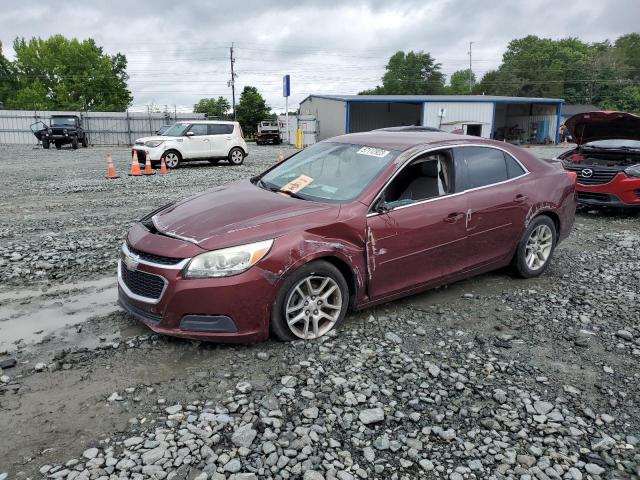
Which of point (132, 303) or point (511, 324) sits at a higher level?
point (132, 303)

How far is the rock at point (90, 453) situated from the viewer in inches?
106

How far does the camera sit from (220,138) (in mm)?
18547

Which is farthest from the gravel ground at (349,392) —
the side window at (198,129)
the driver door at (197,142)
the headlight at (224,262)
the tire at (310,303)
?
the side window at (198,129)

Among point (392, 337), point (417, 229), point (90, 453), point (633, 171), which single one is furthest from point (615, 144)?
point (90, 453)

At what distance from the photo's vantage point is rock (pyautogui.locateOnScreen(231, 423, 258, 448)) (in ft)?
9.27

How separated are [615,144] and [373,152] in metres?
7.31

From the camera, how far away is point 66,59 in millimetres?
73438

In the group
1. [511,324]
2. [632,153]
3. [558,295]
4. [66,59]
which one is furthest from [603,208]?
[66,59]

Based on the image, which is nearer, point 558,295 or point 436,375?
point 436,375

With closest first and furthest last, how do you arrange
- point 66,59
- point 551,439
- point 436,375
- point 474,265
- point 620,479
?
point 620,479 < point 551,439 < point 436,375 < point 474,265 < point 66,59

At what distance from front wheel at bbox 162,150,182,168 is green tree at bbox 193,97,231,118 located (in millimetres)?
69049

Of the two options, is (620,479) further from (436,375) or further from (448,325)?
(448,325)

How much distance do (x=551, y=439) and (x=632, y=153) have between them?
835 centimetres

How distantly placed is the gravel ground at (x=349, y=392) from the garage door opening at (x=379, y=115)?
42.8m
